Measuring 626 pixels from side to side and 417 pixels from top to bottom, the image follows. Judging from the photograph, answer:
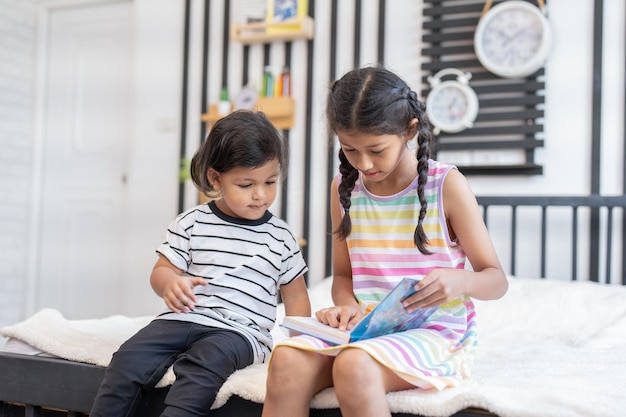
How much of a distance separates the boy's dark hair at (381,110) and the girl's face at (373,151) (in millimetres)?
11

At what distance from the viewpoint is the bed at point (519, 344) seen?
118cm

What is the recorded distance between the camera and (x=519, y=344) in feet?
6.46

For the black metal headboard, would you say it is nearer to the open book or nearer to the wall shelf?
the wall shelf

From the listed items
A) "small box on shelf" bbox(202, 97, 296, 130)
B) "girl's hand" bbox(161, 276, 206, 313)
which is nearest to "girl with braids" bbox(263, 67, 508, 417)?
"girl's hand" bbox(161, 276, 206, 313)

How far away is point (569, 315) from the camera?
220cm

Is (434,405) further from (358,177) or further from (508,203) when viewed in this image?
(508,203)

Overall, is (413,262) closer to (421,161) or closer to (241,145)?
(421,161)

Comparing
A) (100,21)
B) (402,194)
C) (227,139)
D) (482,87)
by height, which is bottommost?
(402,194)

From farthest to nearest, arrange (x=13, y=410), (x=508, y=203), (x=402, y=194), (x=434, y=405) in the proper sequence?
(x=508, y=203) < (x=13, y=410) < (x=402, y=194) < (x=434, y=405)

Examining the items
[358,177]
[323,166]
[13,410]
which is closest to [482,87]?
[323,166]

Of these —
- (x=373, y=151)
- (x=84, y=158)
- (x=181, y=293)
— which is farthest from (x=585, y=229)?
(x=84, y=158)

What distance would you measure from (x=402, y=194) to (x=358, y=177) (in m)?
0.11

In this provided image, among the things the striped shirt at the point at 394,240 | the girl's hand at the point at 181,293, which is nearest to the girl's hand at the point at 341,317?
the striped shirt at the point at 394,240

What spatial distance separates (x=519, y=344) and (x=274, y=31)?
1865mm
